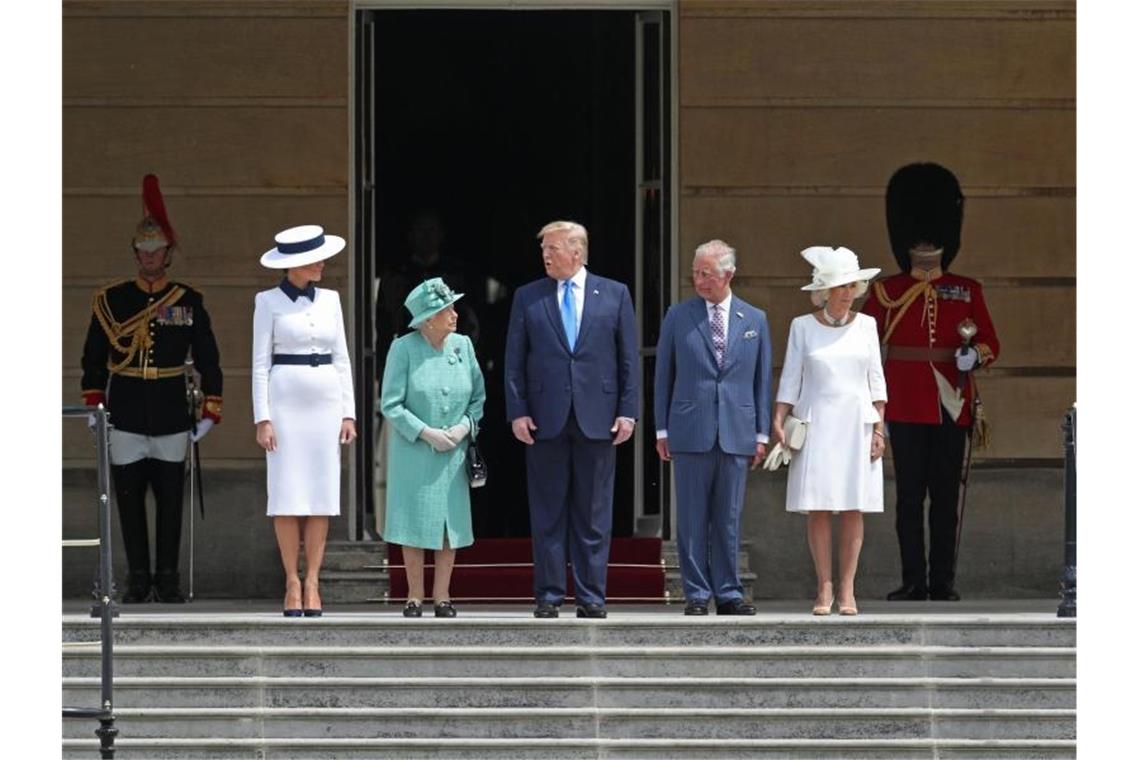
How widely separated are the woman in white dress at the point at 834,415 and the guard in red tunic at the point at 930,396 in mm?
1868

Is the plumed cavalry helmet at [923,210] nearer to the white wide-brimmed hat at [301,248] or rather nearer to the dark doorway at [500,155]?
the dark doorway at [500,155]

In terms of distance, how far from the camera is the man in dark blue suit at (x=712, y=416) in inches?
513

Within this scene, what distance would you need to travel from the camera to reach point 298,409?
43.2 ft

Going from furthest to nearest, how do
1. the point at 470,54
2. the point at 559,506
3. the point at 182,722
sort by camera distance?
the point at 470,54 → the point at 559,506 → the point at 182,722

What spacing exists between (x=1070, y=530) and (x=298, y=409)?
3.31 metres

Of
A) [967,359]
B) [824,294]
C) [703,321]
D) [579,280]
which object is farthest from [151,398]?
[967,359]

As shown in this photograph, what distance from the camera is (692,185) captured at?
15.7 meters

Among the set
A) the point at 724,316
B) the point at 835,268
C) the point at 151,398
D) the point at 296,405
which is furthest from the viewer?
the point at 151,398

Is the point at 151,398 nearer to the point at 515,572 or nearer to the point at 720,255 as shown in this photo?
the point at 515,572

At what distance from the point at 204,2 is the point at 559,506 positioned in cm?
404

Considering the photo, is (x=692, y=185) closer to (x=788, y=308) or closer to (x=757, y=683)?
(x=788, y=308)

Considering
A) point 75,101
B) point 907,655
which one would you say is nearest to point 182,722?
point 907,655

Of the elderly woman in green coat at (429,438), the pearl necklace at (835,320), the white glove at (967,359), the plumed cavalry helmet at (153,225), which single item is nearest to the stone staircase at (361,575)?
the white glove at (967,359)

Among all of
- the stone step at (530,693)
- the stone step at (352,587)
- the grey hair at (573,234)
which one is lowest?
the stone step at (530,693)
